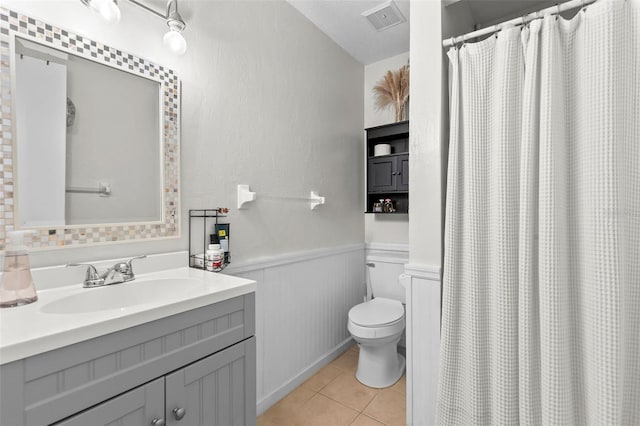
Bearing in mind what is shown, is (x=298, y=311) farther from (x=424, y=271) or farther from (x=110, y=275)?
(x=110, y=275)

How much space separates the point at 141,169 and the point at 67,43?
19.2 inches

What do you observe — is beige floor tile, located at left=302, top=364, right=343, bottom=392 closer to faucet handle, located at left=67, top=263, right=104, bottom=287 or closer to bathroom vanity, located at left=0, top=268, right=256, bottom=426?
bathroom vanity, located at left=0, top=268, right=256, bottom=426

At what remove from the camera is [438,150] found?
4.69 feet

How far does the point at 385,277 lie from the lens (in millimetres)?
2443

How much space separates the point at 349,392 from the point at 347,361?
387 mm

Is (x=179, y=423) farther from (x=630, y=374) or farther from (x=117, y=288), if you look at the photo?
(x=630, y=374)

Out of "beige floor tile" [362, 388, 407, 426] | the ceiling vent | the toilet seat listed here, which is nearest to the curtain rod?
the ceiling vent

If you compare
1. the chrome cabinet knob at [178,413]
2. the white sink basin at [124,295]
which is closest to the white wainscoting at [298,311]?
the white sink basin at [124,295]

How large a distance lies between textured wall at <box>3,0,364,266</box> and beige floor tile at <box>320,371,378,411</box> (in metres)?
0.96

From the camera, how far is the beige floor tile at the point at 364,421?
166 cm

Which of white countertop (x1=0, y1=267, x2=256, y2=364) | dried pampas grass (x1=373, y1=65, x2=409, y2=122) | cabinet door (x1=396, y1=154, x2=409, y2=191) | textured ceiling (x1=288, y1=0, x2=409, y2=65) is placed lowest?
white countertop (x1=0, y1=267, x2=256, y2=364)

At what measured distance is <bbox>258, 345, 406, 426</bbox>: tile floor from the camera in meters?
1.68

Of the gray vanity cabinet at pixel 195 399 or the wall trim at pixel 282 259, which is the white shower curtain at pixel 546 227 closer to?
the gray vanity cabinet at pixel 195 399

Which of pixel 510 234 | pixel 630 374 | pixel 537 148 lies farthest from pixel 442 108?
pixel 630 374
